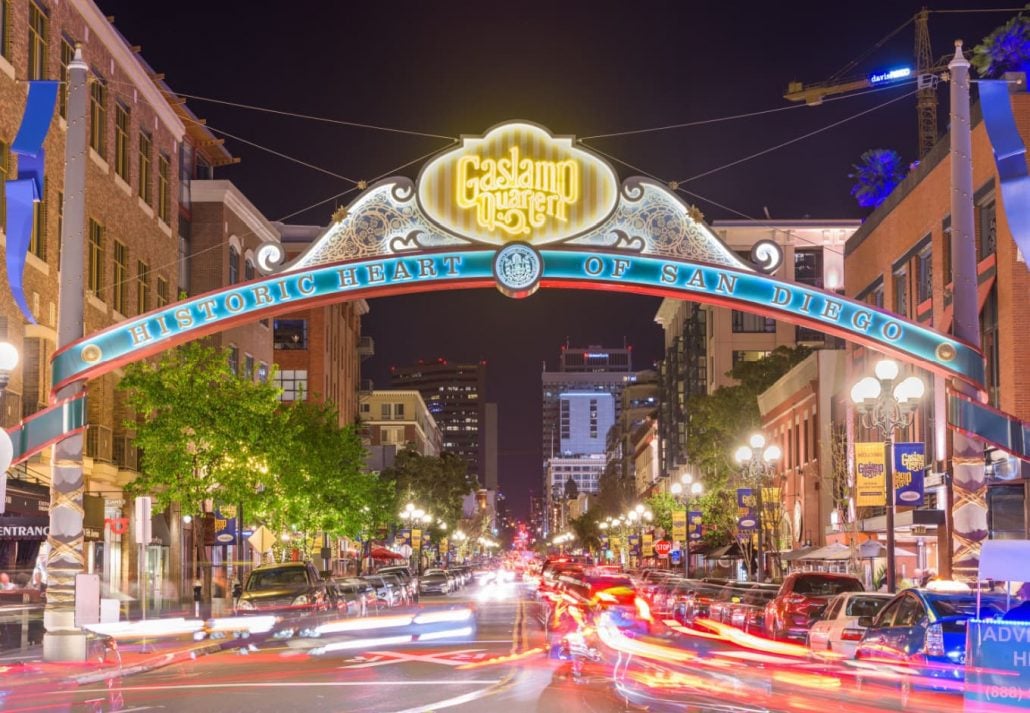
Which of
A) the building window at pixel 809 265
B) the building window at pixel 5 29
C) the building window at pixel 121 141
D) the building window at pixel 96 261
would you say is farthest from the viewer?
the building window at pixel 809 265

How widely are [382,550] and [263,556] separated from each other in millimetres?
25543

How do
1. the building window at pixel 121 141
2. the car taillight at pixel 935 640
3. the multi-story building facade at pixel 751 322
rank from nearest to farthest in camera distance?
the car taillight at pixel 935 640
the building window at pixel 121 141
the multi-story building facade at pixel 751 322

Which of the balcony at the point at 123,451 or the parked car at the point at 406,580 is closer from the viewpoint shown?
the balcony at the point at 123,451

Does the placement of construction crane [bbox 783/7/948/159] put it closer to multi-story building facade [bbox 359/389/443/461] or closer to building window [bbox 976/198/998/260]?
building window [bbox 976/198/998/260]

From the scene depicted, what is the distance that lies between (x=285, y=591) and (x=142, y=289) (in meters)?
18.3

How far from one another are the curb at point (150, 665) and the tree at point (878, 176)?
45.7 m

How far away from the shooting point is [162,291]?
→ 54531mm

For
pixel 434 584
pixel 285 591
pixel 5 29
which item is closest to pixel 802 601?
pixel 285 591

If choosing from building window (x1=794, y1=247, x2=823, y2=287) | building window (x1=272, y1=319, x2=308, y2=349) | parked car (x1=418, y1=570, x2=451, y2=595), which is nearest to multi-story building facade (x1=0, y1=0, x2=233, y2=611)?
parked car (x1=418, y1=570, x2=451, y2=595)

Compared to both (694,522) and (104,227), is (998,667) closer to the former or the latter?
(104,227)

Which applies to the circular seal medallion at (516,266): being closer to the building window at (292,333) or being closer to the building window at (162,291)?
the building window at (162,291)

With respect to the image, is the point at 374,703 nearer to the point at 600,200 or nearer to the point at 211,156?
the point at 600,200

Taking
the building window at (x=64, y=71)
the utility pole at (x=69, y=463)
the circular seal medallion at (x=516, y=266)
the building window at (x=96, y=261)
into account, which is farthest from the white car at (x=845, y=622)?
the building window at (x=96, y=261)

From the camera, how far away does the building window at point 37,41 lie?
37125mm
